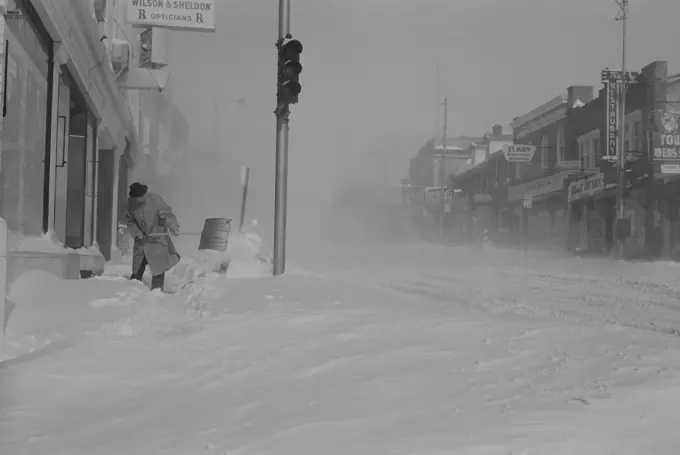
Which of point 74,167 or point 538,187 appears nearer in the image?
point 74,167

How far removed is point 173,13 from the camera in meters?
13.7

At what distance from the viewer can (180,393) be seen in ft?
13.9

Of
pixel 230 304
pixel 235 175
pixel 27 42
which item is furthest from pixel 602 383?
pixel 235 175

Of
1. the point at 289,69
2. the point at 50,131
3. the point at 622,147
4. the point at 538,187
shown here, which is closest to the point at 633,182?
the point at 622,147

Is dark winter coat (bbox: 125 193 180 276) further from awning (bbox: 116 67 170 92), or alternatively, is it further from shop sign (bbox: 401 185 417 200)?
shop sign (bbox: 401 185 417 200)

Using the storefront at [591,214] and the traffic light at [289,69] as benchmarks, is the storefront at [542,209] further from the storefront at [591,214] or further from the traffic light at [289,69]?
the traffic light at [289,69]

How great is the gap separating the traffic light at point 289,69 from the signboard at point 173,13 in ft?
14.4

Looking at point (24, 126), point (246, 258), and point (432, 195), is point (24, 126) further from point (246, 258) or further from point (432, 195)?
point (432, 195)

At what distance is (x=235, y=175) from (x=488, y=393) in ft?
187

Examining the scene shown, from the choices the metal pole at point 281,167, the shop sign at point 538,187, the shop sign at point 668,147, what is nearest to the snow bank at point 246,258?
the metal pole at point 281,167

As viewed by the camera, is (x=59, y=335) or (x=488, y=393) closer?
(x=488, y=393)

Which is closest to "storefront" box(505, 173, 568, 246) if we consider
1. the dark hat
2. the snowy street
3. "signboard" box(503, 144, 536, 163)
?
"signboard" box(503, 144, 536, 163)

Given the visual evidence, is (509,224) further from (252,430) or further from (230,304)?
(252,430)

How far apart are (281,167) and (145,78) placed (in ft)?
25.5
